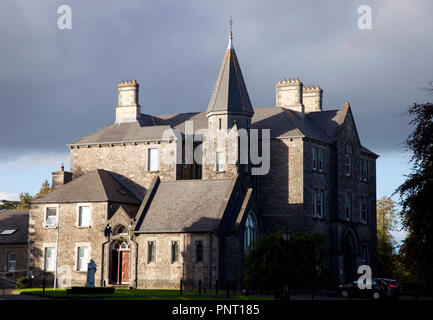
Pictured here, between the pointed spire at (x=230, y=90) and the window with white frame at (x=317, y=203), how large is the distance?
9.32m

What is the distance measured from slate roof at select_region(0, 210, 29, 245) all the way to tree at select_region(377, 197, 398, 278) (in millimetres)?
36996

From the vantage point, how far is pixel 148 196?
213 feet

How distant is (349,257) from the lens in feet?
246

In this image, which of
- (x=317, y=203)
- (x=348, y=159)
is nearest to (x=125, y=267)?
(x=317, y=203)

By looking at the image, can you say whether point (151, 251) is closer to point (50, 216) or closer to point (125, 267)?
point (125, 267)

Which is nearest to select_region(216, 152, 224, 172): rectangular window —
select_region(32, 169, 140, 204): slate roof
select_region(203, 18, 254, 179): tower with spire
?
select_region(203, 18, 254, 179): tower with spire

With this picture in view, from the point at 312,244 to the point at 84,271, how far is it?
2253 centimetres

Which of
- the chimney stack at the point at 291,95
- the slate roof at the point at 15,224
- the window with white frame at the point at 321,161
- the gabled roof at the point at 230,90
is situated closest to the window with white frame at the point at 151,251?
the gabled roof at the point at 230,90

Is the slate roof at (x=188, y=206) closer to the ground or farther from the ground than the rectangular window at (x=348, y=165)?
closer to the ground

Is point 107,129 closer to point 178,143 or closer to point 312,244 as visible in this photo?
point 178,143

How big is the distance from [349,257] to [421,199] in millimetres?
39960

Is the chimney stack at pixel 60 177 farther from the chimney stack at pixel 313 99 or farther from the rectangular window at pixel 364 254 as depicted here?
the rectangular window at pixel 364 254

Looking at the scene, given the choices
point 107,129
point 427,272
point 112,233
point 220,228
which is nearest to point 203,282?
point 220,228

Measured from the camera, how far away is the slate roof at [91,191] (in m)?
65.7
